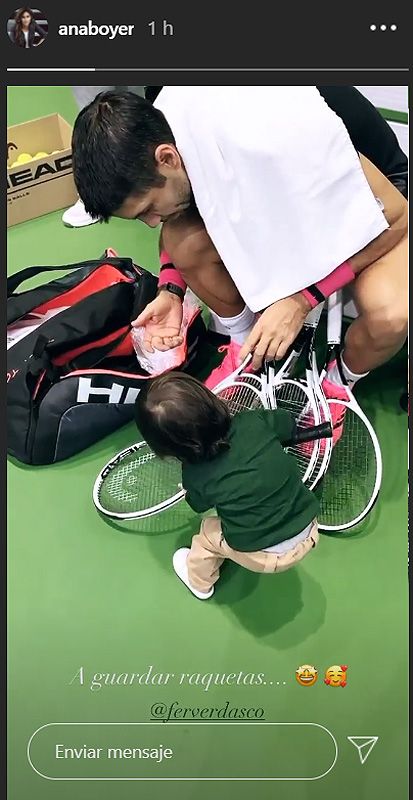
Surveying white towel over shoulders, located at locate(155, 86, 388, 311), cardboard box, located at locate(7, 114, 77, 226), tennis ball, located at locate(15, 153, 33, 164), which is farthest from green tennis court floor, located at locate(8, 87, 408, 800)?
tennis ball, located at locate(15, 153, 33, 164)

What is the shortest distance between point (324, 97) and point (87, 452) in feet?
2.20

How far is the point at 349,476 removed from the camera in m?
1.13

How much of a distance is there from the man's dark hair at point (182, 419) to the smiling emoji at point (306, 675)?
0.33 metres

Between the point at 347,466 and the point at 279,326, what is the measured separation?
11.0 inches

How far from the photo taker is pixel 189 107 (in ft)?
2.83

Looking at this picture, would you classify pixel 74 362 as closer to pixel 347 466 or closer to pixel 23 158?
pixel 347 466

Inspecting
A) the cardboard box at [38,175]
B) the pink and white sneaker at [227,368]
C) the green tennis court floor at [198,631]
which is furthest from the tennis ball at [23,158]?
the pink and white sneaker at [227,368]

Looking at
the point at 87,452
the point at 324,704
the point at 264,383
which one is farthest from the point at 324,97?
the point at 324,704

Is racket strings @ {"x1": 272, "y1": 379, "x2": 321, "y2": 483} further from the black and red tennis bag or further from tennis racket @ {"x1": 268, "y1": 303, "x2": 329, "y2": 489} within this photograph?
the black and red tennis bag

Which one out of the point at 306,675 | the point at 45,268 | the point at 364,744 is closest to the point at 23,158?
the point at 45,268
